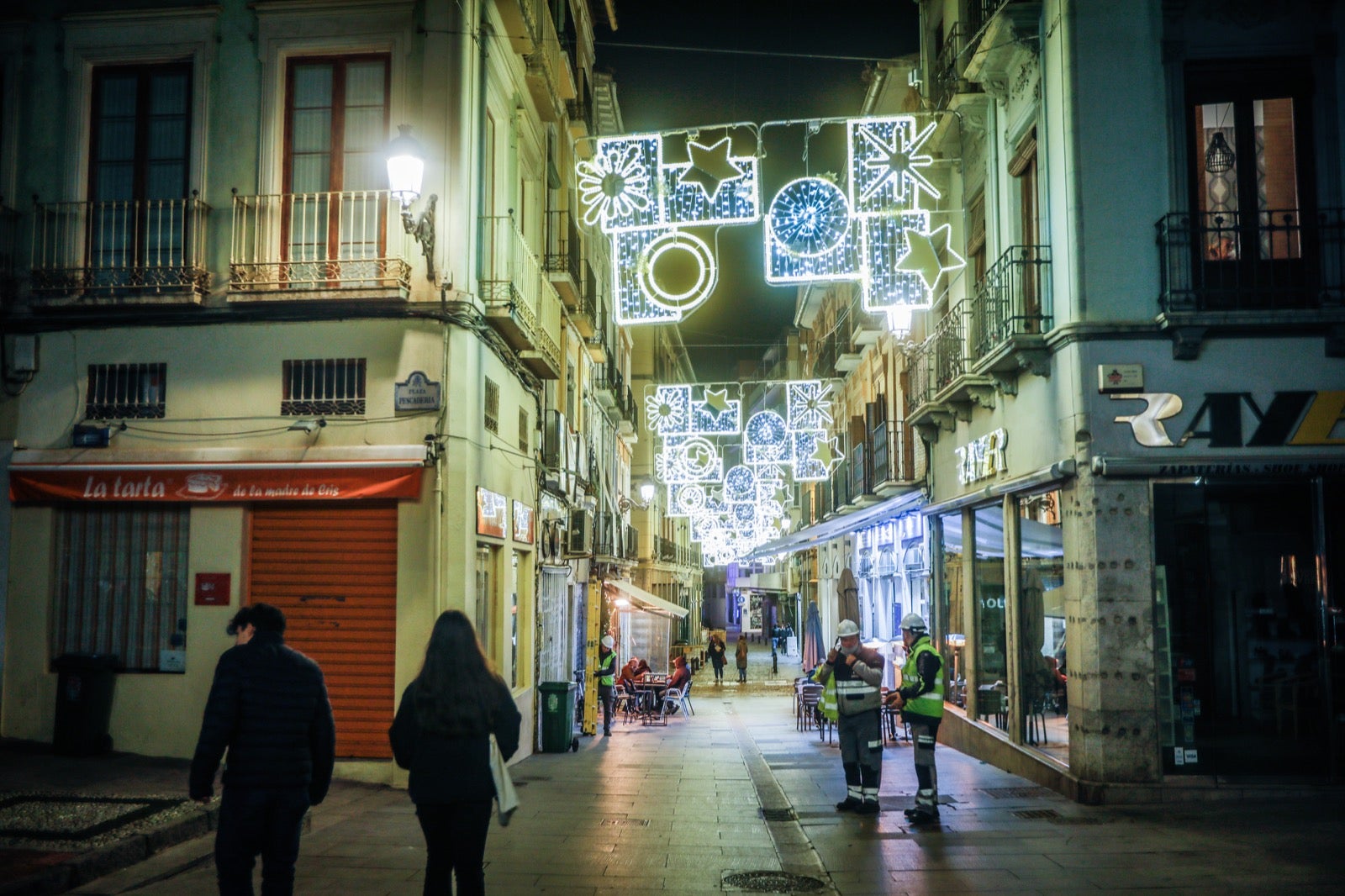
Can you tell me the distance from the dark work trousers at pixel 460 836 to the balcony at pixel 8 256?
10.5m

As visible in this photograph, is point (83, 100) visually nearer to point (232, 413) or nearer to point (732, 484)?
point (232, 413)

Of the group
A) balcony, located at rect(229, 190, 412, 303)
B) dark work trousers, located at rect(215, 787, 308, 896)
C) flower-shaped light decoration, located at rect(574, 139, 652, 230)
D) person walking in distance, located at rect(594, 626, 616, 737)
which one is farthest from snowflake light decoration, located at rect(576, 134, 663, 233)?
person walking in distance, located at rect(594, 626, 616, 737)

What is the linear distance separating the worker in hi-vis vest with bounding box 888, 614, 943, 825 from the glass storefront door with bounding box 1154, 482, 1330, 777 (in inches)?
96.3

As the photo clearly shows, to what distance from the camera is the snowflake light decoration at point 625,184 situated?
12.5m

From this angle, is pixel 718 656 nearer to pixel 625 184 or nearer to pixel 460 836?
pixel 625 184

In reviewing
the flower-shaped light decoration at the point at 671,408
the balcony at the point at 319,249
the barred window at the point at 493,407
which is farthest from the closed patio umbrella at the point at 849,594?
the balcony at the point at 319,249

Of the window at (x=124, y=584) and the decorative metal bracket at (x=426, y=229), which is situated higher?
the decorative metal bracket at (x=426, y=229)

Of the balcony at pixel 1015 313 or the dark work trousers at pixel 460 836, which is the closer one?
the dark work trousers at pixel 460 836

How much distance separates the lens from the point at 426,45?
12.9 metres

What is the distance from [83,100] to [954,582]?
45.0 ft

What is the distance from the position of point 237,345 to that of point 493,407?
3.19 m

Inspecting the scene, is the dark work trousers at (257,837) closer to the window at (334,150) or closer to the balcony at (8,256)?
the window at (334,150)

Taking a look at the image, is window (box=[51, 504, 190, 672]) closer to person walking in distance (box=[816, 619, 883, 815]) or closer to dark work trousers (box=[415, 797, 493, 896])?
person walking in distance (box=[816, 619, 883, 815])

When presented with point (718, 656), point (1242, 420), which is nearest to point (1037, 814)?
point (1242, 420)
